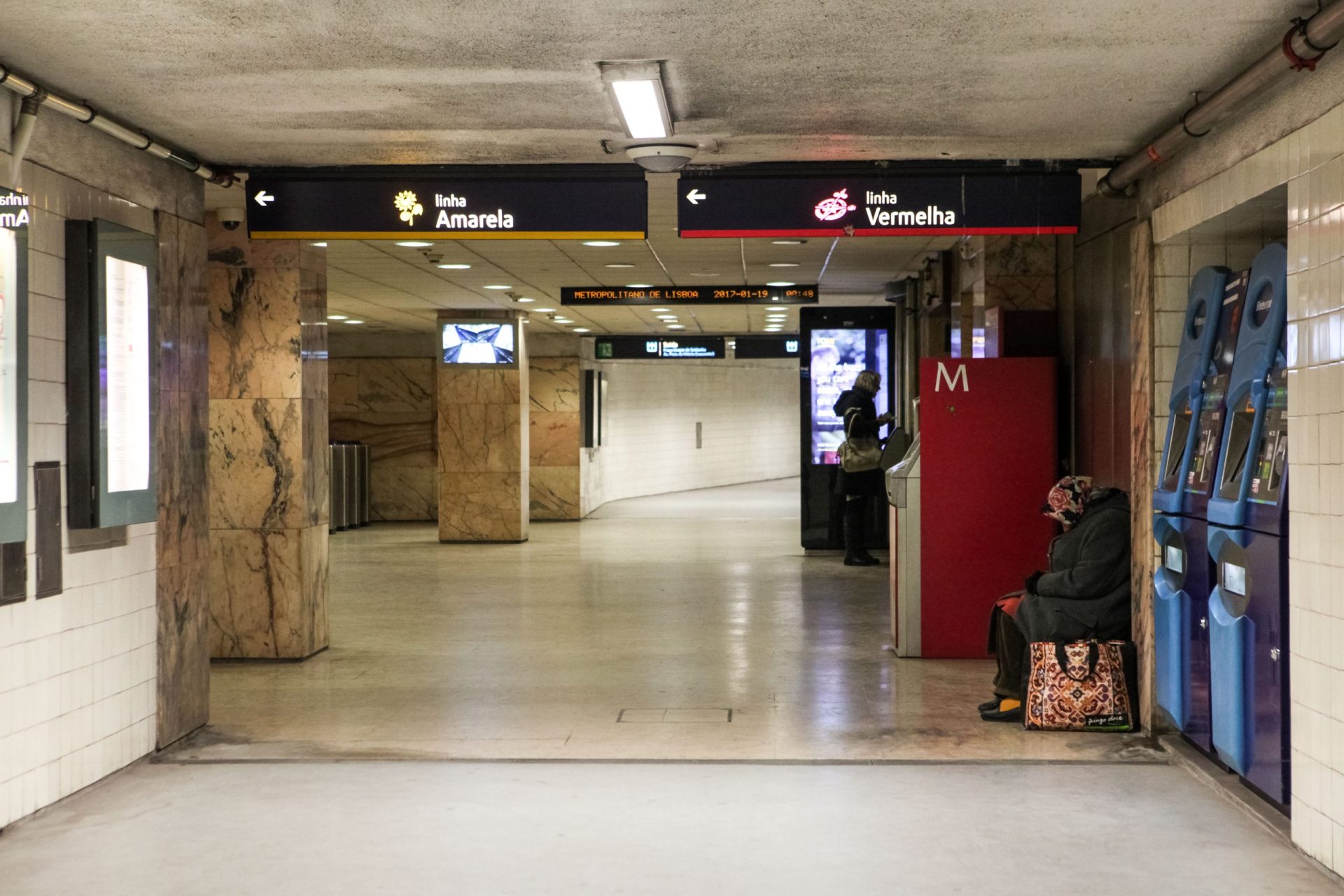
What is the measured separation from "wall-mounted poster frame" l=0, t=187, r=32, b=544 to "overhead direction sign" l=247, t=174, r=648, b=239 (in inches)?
64.3

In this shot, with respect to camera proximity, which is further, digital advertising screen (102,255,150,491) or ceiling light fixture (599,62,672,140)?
digital advertising screen (102,255,150,491)

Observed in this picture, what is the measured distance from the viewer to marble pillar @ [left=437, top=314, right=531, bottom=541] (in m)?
15.8

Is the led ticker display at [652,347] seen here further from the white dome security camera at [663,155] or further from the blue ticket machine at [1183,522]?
the blue ticket machine at [1183,522]

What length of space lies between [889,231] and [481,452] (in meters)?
10.5

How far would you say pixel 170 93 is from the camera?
15.6ft

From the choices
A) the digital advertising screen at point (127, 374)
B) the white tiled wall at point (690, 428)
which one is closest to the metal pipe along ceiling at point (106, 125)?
the digital advertising screen at point (127, 374)

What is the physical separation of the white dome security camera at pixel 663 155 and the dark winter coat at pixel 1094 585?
7.75ft

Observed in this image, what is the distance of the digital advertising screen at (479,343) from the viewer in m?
15.6

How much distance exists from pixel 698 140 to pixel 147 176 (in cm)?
228

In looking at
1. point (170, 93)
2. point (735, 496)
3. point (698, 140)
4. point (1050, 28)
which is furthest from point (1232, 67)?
point (735, 496)

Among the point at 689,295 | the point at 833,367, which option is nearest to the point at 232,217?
the point at 689,295

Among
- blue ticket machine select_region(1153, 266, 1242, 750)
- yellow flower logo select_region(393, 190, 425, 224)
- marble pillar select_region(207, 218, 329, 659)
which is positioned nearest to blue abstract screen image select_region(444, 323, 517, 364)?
marble pillar select_region(207, 218, 329, 659)

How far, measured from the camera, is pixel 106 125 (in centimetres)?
497

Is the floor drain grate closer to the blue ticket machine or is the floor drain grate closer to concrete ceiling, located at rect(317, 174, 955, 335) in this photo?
the blue ticket machine
